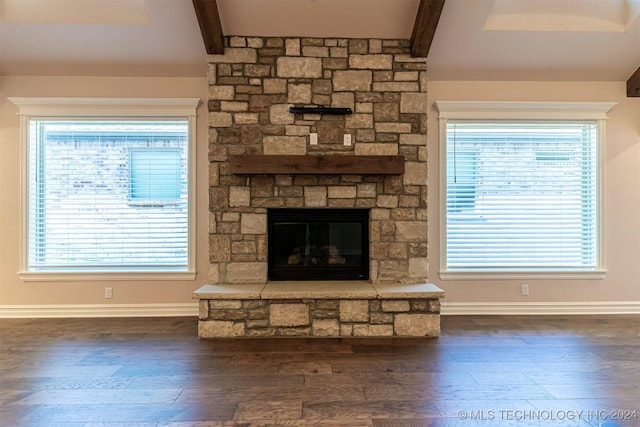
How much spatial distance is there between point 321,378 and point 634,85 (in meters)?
4.33

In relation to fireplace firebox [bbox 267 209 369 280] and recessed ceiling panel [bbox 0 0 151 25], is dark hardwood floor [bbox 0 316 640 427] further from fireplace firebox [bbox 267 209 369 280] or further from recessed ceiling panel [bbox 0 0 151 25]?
recessed ceiling panel [bbox 0 0 151 25]

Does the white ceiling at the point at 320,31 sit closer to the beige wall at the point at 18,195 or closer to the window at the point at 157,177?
the beige wall at the point at 18,195

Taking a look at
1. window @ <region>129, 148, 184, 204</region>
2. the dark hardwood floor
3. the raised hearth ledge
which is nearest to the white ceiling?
window @ <region>129, 148, 184, 204</region>

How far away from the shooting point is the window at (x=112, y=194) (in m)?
3.49

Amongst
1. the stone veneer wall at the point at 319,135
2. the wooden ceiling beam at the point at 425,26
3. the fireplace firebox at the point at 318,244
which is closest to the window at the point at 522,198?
the stone veneer wall at the point at 319,135

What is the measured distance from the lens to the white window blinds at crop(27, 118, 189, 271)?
3.52 metres

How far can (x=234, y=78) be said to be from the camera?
3.18 m

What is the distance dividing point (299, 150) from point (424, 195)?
1304mm

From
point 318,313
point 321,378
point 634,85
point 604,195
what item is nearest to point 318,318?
point 318,313

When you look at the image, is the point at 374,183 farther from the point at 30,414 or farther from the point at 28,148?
the point at 28,148

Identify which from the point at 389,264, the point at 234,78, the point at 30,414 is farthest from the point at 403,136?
the point at 30,414

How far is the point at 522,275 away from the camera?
3.58 metres

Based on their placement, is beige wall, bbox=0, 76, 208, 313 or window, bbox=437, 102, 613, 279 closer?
beige wall, bbox=0, 76, 208, 313

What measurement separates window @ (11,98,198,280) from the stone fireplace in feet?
1.92
